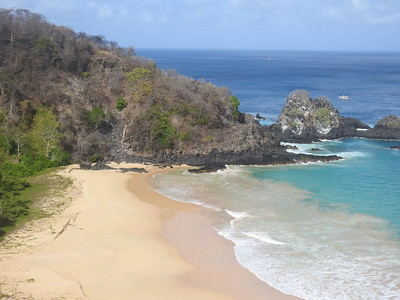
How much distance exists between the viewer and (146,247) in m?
22.8

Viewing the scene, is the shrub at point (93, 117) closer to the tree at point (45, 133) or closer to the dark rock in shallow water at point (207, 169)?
the tree at point (45, 133)

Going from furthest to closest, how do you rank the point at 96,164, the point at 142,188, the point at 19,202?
the point at 96,164, the point at 142,188, the point at 19,202

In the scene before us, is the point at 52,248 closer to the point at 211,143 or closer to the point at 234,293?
the point at 234,293

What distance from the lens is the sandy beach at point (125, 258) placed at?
17.9 meters

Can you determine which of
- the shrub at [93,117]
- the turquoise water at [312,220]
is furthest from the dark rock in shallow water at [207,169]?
the shrub at [93,117]

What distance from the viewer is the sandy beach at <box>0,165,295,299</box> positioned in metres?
17.9

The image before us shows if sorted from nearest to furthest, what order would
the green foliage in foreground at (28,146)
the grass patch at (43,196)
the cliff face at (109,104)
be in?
the grass patch at (43,196) < the green foliage in foreground at (28,146) < the cliff face at (109,104)

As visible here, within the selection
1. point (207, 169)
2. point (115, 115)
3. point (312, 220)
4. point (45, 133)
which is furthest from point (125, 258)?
point (115, 115)

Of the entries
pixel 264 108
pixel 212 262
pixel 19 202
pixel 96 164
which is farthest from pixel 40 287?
pixel 264 108

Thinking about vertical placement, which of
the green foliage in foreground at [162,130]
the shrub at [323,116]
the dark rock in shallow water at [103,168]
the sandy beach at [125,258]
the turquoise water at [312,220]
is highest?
the shrub at [323,116]

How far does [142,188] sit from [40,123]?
44.5 feet

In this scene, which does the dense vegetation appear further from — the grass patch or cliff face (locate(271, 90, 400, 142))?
cliff face (locate(271, 90, 400, 142))

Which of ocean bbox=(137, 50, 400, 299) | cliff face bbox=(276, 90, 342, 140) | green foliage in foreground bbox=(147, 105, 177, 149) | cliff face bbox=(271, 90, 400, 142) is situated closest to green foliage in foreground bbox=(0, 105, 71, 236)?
green foliage in foreground bbox=(147, 105, 177, 149)

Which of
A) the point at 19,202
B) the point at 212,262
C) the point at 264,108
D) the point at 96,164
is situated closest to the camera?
the point at 212,262
